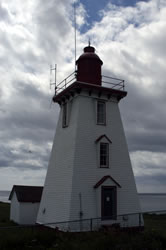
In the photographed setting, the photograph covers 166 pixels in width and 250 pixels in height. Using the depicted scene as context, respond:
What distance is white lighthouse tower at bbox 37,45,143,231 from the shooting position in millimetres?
16094

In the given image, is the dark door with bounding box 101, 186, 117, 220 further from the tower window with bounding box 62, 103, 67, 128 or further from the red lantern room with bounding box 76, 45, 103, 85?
the red lantern room with bounding box 76, 45, 103, 85

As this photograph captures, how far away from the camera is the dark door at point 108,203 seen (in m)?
16.6

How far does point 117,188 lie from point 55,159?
14.7ft

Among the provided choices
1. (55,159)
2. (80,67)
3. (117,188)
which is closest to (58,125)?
(55,159)

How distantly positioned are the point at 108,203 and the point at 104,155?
2.87 metres

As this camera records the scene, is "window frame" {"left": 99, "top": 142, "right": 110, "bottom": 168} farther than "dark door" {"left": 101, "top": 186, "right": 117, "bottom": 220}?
Yes

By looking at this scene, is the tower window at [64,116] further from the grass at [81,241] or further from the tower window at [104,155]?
the grass at [81,241]

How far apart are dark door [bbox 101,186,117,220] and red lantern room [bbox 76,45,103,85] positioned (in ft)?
22.5

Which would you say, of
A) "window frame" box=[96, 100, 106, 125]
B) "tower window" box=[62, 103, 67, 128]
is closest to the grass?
"window frame" box=[96, 100, 106, 125]

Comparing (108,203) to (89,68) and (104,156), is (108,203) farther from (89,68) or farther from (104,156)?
(89,68)

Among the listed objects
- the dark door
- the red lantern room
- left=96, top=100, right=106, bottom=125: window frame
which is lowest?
the dark door

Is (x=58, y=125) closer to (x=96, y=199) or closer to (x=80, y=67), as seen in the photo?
(x=80, y=67)

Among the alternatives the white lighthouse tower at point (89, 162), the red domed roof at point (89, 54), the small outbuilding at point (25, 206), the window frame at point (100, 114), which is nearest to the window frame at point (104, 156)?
the white lighthouse tower at point (89, 162)

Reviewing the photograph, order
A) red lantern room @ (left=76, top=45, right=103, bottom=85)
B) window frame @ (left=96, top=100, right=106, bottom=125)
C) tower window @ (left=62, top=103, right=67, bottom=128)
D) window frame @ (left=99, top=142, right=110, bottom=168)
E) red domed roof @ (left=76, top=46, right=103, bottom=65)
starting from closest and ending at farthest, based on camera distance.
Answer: window frame @ (left=99, top=142, right=110, bottom=168), window frame @ (left=96, top=100, right=106, bottom=125), red lantern room @ (left=76, top=45, right=103, bottom=85), red domed roof @ (left=76, top=46, right=103, bottom=65), tower window @ (left=62, top=103, right=67, bottom=128)
